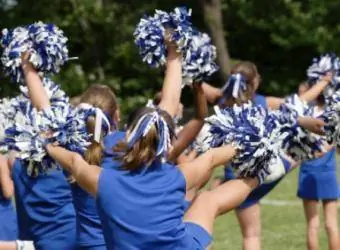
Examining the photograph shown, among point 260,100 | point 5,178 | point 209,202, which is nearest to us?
point 209,202

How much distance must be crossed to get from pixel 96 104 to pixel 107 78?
66.5ft

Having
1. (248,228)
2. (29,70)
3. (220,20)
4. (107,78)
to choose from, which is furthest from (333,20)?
(29,70)

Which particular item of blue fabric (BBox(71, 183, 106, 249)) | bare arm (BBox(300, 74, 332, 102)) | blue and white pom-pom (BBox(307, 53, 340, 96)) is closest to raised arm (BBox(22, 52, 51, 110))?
blue fabric (BBox(71, 183, 106, 249))

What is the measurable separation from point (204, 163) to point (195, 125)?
35.6 inches

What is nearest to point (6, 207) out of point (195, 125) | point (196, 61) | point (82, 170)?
point (195, 125)

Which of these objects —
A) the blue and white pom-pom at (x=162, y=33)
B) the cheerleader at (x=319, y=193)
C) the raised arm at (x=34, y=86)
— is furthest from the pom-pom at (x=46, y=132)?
the cheerleader at (x=319, y=193)

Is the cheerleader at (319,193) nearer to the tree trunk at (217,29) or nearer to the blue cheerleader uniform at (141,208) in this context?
the blue cheerleader uniform at (141,208)

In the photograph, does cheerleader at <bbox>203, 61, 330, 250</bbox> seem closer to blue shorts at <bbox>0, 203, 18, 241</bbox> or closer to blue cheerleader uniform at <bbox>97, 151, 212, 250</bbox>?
blue shorts at <bbox>0, 203, 18, 241</bbox>

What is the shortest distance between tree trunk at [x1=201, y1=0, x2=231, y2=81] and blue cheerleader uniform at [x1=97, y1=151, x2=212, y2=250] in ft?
67.1

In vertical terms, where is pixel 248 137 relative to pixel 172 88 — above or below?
below

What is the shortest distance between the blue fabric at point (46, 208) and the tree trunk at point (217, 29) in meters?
19.3

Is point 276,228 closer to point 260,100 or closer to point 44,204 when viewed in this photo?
point 260,100

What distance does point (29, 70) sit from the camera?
19.7 feet

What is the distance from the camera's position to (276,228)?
10.5m
